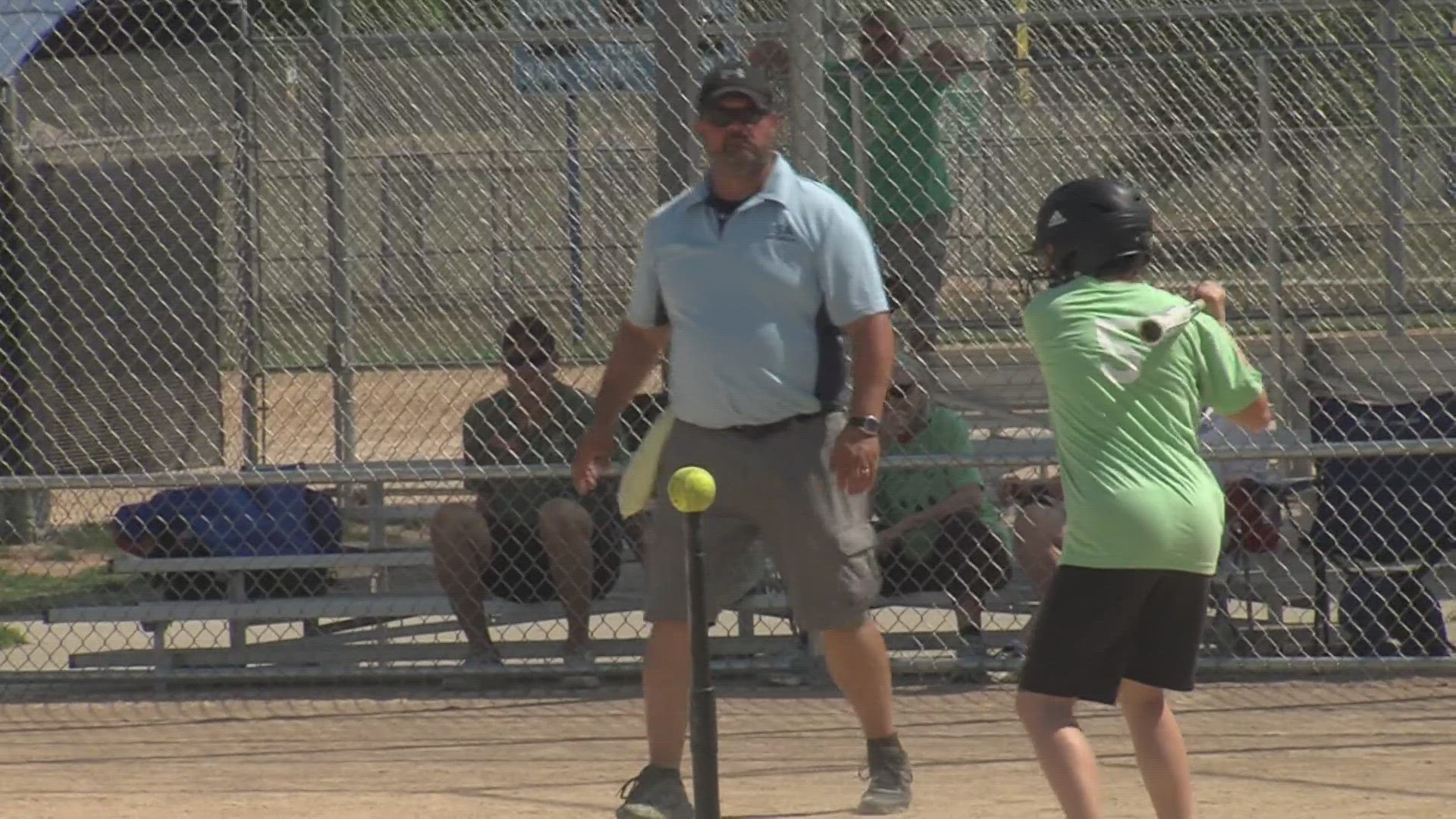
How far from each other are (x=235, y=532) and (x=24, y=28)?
342 centimetres

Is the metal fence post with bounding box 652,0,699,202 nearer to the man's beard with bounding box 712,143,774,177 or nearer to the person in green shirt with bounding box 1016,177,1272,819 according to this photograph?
the man's beard with bounding box 712,143,774,177

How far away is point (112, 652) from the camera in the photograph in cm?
746

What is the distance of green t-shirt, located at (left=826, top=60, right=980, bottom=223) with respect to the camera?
757 centimetres

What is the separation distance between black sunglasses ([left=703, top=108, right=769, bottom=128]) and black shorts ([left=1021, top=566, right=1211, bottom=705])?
146 cm

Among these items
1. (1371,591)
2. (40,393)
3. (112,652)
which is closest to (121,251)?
(40,393)

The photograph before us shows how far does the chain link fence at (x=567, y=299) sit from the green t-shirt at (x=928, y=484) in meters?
0.02

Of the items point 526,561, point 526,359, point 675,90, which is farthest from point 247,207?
point 675,90

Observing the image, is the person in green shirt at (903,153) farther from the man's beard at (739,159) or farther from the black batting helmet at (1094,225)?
the black batting helmet at (1094,225)

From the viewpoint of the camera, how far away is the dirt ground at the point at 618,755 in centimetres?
545

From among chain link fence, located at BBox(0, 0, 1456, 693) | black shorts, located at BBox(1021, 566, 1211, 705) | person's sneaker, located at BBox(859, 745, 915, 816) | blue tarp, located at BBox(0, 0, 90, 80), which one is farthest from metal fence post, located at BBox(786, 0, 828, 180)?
blue tarp, located at BBox(0, 0, 90, 80)

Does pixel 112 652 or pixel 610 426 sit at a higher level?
pixel 610 426

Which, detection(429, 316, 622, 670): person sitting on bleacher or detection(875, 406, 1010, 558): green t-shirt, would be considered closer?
detection(875, 406, 1010, 558): green t-shirt

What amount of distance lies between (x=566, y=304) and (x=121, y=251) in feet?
6.53

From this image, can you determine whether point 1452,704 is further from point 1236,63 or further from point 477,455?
point 1236,63
